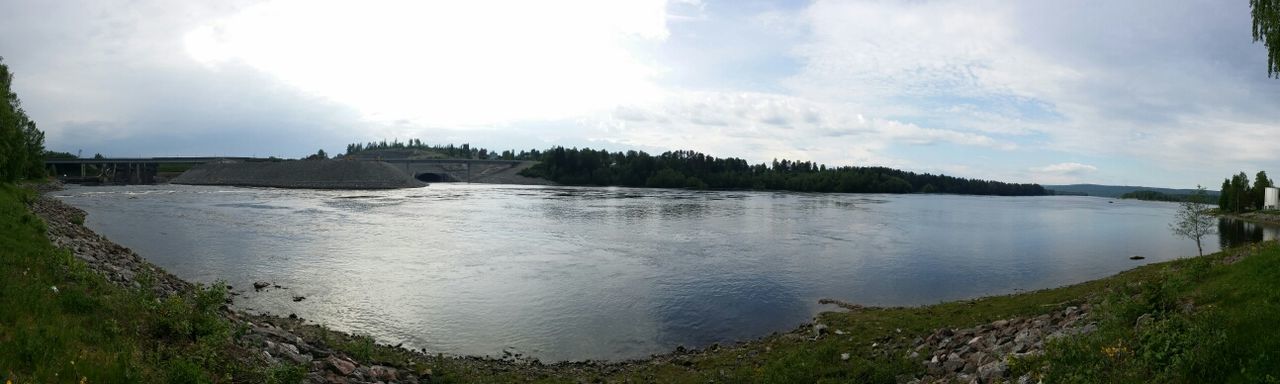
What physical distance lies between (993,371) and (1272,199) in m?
121

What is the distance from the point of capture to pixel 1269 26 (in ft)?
45.6

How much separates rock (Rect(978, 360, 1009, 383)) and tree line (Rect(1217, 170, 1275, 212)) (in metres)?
120

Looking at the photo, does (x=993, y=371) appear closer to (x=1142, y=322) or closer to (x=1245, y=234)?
(x=1142, y=322)

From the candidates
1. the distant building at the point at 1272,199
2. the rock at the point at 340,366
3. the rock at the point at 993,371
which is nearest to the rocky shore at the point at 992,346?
the rock at the point at 993,371

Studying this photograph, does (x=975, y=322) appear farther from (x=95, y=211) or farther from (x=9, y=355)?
(x=95, y=211)

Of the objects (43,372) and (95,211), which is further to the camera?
(95,211)

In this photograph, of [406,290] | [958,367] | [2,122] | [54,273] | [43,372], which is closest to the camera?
[43,372]

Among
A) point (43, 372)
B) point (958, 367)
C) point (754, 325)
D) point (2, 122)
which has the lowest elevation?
point (754, 325)

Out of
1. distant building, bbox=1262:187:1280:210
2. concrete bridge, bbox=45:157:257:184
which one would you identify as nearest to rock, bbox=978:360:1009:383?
distant building, bbox=1262:187:1280:210

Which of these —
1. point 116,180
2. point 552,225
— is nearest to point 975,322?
point 552,225

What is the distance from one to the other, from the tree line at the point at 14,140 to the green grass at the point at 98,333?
1608 inches

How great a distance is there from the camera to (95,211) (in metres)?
54.1

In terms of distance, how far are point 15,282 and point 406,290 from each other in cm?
1469

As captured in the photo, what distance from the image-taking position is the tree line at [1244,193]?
305 feet
